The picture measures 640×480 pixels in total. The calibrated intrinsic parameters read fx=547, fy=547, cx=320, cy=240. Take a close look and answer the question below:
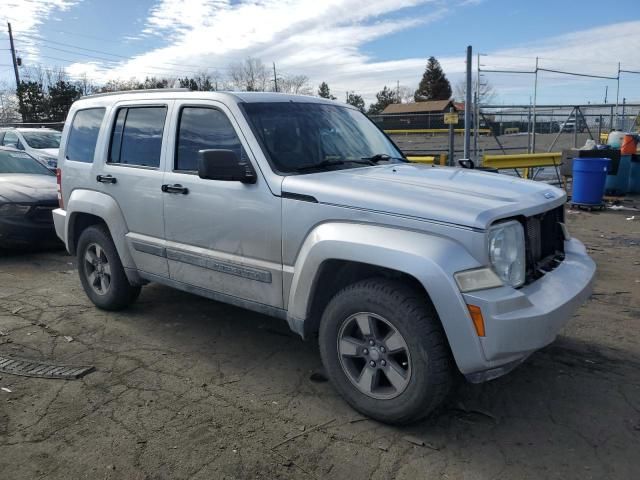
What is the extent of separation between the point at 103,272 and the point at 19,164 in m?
5.06

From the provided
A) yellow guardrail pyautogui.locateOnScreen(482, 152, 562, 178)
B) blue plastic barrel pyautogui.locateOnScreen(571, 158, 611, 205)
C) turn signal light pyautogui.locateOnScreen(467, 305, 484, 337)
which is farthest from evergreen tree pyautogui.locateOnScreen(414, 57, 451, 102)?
turn signal light pyautogui.locateOnScreen(467, 305, 484, 337)

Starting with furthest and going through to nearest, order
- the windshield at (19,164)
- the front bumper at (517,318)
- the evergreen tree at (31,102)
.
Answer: the evergreen tree at (31,102), the windshield at (19,164), the front bumper at (517,318)

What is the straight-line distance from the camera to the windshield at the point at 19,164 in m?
8.84

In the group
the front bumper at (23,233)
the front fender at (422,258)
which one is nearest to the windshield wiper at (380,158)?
the front fender at (422,258)

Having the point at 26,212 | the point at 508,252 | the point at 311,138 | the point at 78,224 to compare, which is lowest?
the point at 26,212

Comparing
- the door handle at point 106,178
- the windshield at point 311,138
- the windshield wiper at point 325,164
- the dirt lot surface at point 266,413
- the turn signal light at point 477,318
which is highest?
the windshield at point 311,138

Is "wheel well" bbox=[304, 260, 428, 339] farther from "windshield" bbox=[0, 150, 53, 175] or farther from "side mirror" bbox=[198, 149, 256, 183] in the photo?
"windshield" bbox=[0, 150, 53, 175]

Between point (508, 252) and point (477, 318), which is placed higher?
point (508, 252)

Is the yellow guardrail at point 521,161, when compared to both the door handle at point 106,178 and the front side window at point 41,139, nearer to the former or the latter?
the door handle at point 106,178

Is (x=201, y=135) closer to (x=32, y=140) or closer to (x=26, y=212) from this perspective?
(x=26, y=212)

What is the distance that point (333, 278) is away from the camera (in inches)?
136

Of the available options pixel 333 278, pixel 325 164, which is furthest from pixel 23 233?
pixel 333 278

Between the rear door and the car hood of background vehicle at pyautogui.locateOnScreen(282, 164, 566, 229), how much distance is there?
4.70 feet

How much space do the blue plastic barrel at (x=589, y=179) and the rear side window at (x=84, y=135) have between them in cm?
Answer: 884
